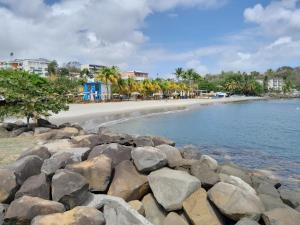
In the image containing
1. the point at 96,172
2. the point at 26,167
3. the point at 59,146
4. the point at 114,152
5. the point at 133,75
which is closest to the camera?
the point at 96,172

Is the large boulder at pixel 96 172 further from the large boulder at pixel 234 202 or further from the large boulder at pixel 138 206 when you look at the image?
the large boulder at pixel 234 202

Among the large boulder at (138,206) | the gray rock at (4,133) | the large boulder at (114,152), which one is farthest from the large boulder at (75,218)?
the gray rock at (4,133)

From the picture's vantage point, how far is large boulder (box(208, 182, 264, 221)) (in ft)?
25.4

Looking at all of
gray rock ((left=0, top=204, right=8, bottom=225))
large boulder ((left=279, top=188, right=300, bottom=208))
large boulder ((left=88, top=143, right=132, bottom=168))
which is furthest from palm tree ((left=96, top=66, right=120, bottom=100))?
gray rock ((left=0, top=204, right=8, bottom=225))

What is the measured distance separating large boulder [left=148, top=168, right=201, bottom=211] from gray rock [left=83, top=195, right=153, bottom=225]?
0.73 m

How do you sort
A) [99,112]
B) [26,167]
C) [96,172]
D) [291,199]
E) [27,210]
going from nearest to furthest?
1. [27,210]
2. [96,172]
3. [26,167]
4. [291,199]
5. [99,112]

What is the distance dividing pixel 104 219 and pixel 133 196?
1.28 metres

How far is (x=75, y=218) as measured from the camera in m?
6.93

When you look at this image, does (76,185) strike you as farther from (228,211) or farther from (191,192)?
(228,211)

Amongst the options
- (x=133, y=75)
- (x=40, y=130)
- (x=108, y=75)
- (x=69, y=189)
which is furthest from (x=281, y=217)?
(x=133, y=75)

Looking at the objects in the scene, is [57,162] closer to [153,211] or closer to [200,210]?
[153,211]

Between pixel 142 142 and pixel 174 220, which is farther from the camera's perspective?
pixel 142 142

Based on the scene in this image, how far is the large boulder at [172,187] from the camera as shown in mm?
8094

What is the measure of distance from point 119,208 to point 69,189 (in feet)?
3.59
